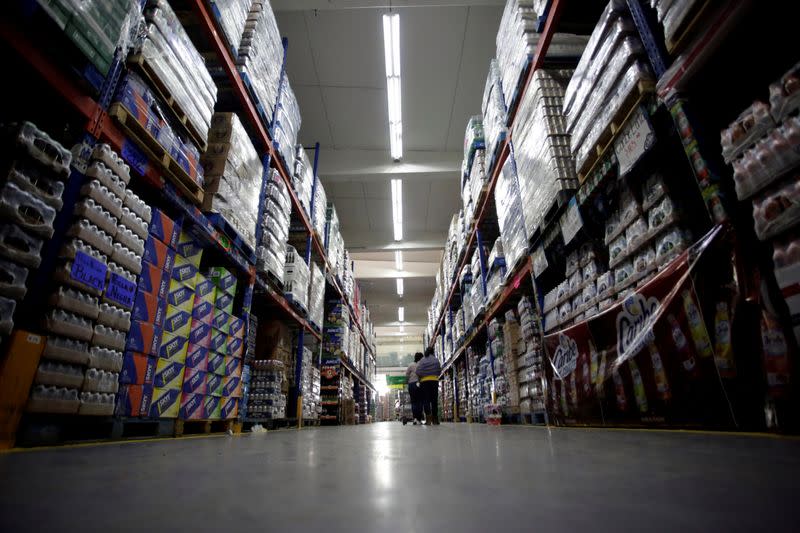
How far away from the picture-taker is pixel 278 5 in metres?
5.88

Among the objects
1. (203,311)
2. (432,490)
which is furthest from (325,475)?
(203,311)

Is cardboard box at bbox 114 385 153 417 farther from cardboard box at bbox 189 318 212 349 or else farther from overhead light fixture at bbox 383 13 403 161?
overhead light fixture at bbox 383 13 403 161

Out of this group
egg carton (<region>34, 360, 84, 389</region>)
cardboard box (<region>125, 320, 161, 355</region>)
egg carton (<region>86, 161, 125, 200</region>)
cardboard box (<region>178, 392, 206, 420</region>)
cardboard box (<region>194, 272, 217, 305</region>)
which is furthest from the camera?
cardboard box (<region>194, 272, 217, 305</region>)

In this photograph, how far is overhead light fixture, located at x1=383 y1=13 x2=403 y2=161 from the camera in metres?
6.44

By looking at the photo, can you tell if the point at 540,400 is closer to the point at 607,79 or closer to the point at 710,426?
the point at 710,426

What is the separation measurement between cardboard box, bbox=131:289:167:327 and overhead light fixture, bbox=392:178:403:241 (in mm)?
7457

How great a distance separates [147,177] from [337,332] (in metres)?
7.61

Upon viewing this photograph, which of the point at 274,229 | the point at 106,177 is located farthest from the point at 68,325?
the point at 274,229

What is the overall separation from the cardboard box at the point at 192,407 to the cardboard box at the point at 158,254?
1.08 meters

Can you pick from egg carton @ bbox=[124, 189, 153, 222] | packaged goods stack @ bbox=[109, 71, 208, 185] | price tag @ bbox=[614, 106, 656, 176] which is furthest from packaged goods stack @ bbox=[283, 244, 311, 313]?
price tag @ bbox=[614, 106, 656, 176]

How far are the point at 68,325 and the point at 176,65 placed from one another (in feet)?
6.95

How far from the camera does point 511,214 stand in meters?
4.82

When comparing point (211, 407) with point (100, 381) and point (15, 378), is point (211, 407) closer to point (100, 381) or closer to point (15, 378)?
point (100, 381)

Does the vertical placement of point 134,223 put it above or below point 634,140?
below
